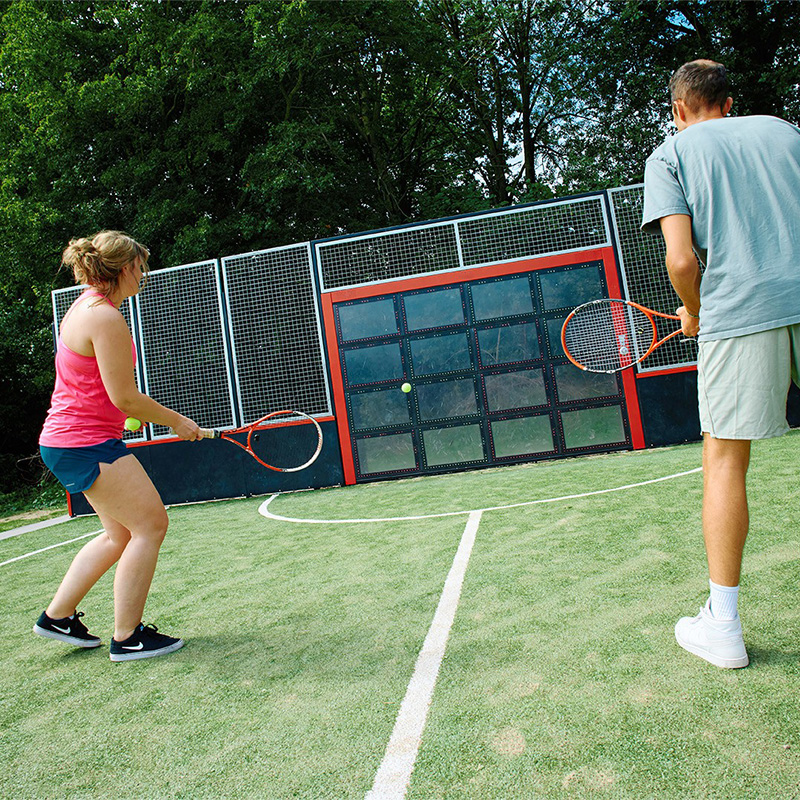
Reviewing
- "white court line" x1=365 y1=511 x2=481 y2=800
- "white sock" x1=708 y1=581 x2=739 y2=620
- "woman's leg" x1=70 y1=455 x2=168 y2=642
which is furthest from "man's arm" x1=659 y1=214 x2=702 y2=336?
"woman's leg" x1=70 y1=455 x2=168 y2=642

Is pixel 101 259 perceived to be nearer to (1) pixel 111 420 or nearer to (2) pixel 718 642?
(1) pixel 111 420

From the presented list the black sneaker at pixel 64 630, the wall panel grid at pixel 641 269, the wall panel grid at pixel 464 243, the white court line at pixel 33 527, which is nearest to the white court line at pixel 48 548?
the white court line at pixel 33 527

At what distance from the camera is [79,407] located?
3.00 metres

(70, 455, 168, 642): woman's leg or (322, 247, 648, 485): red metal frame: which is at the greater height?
(322, 247, 648, 485): red metal frame

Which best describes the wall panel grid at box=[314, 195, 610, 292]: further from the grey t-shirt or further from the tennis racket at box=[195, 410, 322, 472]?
the grey t-shirt

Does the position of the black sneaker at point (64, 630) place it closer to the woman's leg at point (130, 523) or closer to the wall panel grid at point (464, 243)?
the woman's leg at point (130, 523)

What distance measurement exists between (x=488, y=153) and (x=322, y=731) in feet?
54.9

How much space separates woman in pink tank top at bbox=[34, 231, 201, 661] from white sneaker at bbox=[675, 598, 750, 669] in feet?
6.87

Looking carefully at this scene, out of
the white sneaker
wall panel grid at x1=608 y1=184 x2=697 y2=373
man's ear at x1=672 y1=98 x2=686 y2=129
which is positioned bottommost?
the white sneaker

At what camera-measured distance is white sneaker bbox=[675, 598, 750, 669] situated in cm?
221

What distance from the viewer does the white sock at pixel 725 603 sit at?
2.24 meters

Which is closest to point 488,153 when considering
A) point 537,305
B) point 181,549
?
point 537,305

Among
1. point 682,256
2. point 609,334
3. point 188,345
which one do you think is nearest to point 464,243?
point 609,334

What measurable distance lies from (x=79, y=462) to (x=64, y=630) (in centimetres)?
85
